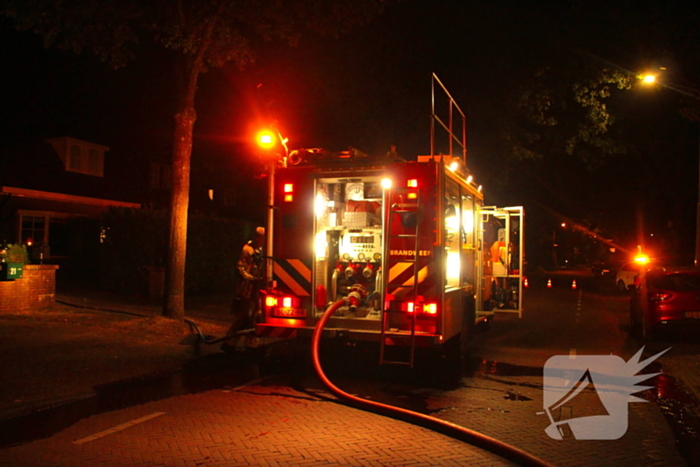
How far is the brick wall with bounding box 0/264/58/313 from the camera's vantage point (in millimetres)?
11867

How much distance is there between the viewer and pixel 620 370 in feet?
29.5

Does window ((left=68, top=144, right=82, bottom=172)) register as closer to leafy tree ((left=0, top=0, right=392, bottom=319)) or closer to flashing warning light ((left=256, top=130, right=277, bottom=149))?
leafy tree ((left=0, top=0, right=392, bottom=319))

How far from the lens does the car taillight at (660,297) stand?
11.5 meters

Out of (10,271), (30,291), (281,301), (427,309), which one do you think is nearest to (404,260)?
(427,309)

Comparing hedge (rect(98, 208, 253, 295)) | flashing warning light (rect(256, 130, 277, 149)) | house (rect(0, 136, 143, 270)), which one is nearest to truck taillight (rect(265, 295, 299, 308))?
flashing warning light (rect(256, 130, 277, 149))

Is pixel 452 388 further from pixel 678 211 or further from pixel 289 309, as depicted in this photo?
pixel 678 211

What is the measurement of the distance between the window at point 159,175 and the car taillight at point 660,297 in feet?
68.4

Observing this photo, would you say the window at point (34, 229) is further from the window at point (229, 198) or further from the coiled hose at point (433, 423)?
the coiled hose at point (433, 423)

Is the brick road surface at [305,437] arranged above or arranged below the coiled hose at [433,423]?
below

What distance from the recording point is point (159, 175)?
27.2 m

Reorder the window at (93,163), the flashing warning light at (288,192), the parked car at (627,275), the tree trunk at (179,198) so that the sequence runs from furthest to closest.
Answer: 1. the parked car at (627,275)
2. the window at (93,163)
3. the tree trunk at (179,198)
4. the flashing warning light at (288,192)

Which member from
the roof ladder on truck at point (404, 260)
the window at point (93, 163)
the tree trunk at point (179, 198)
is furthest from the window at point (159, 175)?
the roof ladder on truck at point (404, 260)

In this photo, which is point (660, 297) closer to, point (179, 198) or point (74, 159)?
point (179, 198)

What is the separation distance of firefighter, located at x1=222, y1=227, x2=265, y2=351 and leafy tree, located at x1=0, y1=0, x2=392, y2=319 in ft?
6.78
